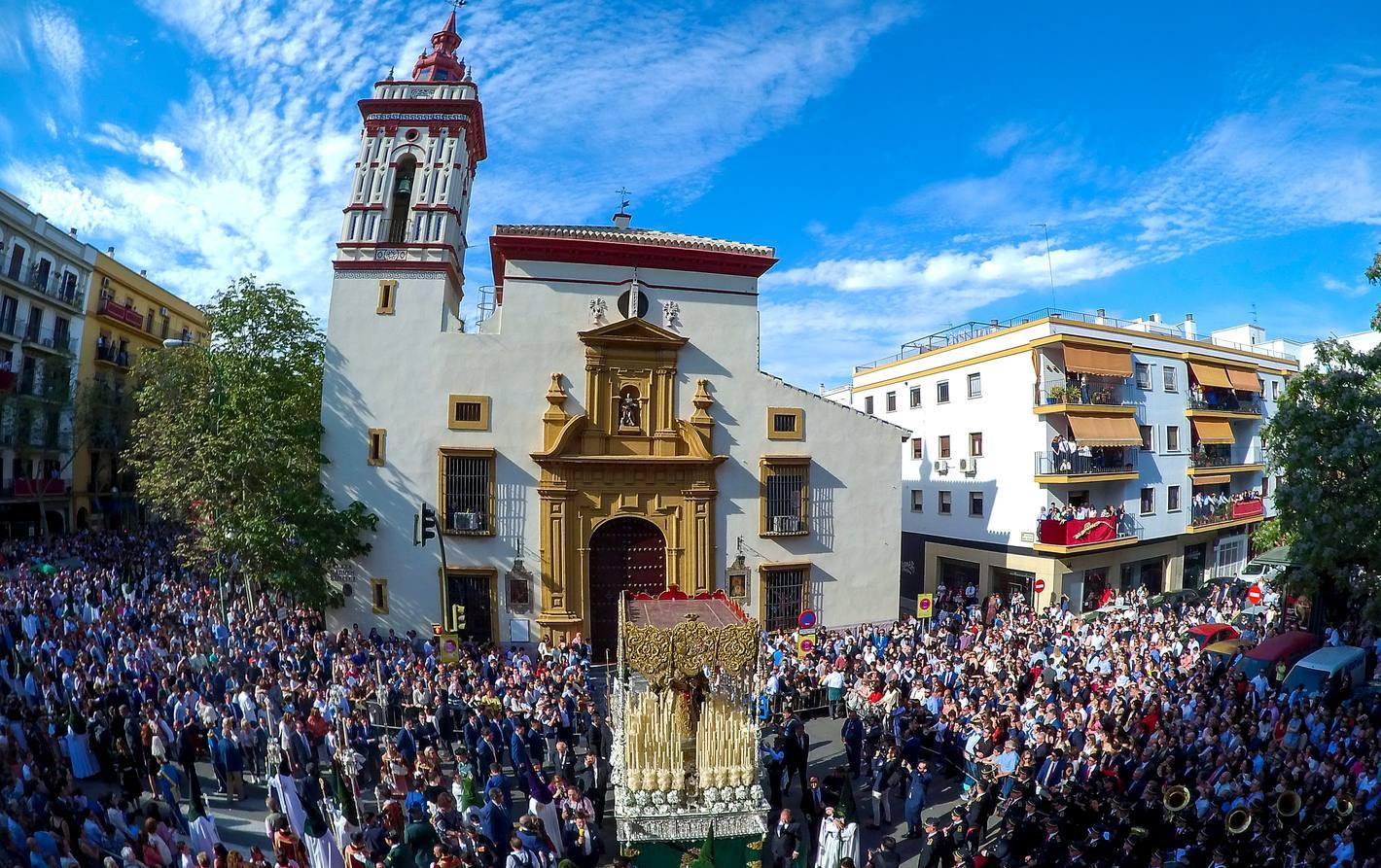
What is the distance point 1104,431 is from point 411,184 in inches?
1033

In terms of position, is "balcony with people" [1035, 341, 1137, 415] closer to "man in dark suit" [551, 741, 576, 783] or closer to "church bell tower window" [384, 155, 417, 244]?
"man in dark suit" [551, 741, 576, 783]

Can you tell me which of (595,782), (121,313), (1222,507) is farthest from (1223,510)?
(121,313)

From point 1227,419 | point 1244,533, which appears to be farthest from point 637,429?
point 1244,533

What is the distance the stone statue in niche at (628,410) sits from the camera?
23.9 metres

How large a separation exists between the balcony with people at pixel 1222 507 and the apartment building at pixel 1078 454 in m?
0.08

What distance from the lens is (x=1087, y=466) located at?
95.6 ft

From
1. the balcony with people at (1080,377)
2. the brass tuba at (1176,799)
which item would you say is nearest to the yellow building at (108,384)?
the balcony with people at (1080,377)

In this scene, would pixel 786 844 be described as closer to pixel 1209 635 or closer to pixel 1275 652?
pixel 1275 652

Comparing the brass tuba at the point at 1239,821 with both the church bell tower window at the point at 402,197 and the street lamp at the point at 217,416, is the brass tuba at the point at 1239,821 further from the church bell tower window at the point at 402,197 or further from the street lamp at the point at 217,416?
the church bell tower window at the point at 402,197

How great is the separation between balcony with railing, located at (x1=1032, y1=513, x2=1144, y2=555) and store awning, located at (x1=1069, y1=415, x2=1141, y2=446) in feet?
9.37

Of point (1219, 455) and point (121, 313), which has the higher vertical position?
point (121, 313)

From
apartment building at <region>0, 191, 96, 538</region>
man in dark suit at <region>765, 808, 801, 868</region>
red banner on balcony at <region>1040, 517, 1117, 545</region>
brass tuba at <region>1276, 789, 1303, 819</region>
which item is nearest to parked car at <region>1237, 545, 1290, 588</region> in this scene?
red banner on balcony at <region>1040, 517, 1117, 545</region>

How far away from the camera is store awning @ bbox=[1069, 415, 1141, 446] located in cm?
2836

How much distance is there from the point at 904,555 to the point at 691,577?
14.9 m
